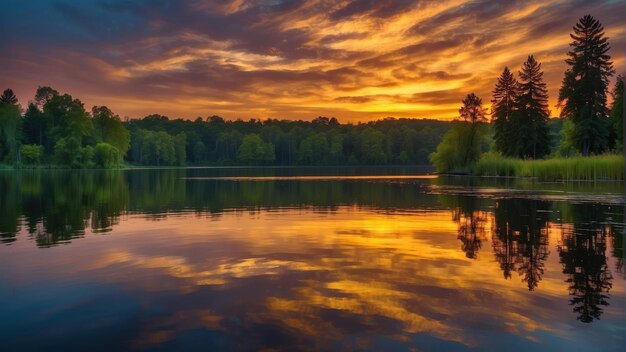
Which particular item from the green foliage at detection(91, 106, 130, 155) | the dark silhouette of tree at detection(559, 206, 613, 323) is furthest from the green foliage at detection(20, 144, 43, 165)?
the dark silhouette of tree at detection(559, 206, 613, 323)

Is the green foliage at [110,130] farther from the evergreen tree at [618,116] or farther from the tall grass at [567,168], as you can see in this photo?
the evergreen tree at [618,116]

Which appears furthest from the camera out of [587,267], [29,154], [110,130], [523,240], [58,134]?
[110,130]

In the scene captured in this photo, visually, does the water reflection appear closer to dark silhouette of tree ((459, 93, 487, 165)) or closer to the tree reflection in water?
the tree reflection in water

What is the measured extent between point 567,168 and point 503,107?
137ft

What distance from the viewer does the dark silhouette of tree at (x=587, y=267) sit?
34.1 feet

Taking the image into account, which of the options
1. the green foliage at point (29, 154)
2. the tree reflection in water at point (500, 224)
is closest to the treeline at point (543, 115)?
A: the tree reflection in water at point (500, 224)

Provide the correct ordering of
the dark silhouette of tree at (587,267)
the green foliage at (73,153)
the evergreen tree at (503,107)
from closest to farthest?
1. the dark silhouette of tree at (587,267)
2. the evergreen tree at (503,107)
3. the green foliage at (73,153)

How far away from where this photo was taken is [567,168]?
204 feet

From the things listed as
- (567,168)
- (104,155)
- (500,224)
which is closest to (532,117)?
(567,168)

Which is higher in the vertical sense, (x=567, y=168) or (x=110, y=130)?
(x=110, y=130)

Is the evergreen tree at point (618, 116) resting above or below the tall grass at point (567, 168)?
above

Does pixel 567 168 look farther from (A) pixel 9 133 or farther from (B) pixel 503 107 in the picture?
(A) pixel 9 133

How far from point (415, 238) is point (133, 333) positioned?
513 inches

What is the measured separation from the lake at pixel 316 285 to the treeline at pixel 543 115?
61643mm
